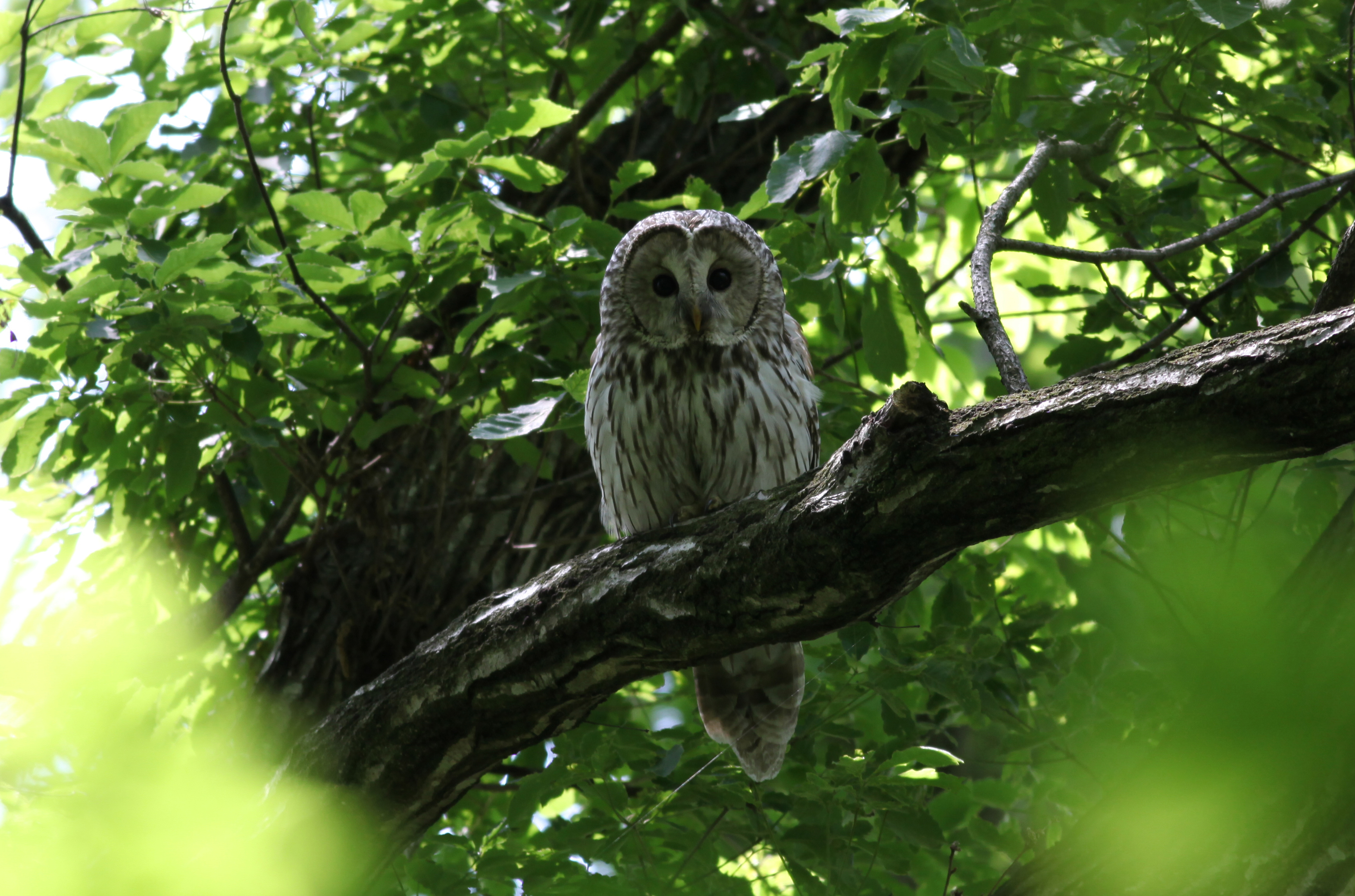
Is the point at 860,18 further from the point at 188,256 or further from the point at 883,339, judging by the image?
the point at 188,256

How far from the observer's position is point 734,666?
346 cm

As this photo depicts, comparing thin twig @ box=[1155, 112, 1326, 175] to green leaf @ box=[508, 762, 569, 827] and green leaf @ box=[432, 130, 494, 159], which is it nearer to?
green leaf @ box=[432, 130, 494, 159]

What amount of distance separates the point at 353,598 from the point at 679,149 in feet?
7.76

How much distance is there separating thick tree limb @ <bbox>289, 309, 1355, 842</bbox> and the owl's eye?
123 cm

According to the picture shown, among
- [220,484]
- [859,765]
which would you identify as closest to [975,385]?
[859,765]

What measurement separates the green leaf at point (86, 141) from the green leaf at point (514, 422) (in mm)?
1240

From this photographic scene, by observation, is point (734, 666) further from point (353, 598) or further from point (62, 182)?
point (62, 182)

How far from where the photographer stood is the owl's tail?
3.24 metres

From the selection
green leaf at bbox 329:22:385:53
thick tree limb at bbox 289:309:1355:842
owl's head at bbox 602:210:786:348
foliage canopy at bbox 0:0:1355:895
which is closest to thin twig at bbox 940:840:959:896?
foliage canopy at bbox 0:0:1355:895

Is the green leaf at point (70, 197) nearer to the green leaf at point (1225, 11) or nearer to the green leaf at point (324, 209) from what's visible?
the green leaf at point (324, 209)

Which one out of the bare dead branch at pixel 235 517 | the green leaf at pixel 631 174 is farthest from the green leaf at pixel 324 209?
the bare dead branch at pixel 235 517

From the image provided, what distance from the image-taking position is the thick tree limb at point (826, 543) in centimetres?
150

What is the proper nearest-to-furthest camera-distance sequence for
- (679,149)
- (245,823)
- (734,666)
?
(245,823) < (734,666) < (679,149)

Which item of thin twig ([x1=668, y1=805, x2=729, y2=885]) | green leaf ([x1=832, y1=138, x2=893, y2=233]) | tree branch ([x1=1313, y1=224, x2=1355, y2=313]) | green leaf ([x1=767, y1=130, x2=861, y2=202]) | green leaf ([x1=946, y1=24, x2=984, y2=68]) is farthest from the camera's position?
thin twig ([x1=668, y1=805, x2=729, y2=885])
